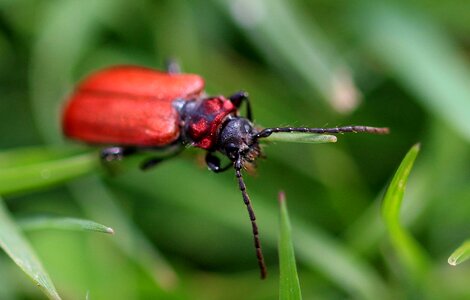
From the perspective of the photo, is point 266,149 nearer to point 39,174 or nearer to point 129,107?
point 129,107

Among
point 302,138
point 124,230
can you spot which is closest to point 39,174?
point 124,230

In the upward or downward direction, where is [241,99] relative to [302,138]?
upward

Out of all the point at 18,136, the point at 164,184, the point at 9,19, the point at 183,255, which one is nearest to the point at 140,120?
the point at 164,184

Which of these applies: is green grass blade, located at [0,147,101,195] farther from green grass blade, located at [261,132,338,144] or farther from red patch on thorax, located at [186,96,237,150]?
green grass blade, located at [261,132,338,144]

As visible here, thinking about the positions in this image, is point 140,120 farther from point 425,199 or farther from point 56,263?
point 425,199

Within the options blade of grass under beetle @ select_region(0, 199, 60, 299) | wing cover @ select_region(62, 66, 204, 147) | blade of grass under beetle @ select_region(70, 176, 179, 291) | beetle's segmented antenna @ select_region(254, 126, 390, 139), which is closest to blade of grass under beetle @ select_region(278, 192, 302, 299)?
beetle's segmented antenna @ select_region(254, 126, 390, 139)

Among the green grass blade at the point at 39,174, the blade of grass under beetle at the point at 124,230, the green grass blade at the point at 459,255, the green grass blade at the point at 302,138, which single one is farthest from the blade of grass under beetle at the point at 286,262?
the green grass blade at the point at 39,174
